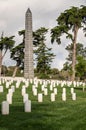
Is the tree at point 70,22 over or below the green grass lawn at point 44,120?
over

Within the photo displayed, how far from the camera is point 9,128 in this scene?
1282cm

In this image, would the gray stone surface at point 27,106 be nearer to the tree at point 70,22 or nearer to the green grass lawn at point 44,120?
the green grass lawn at point 44,120

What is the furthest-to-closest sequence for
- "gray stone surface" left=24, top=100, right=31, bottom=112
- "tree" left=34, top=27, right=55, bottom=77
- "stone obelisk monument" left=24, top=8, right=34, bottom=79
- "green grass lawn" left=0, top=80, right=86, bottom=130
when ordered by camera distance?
1. "tree" left=34, top=27, right=55, bottom=77
2. "stone obelisk monument" left=24, top=8, right=34, bottom=79
3. "gray stone surface" left=24, top=100, right=31, bottom=112
4. "green grass lawn" left=0, top=80, right=86, bottom=130

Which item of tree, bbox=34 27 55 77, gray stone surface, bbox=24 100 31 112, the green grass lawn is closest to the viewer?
the green grass lawn

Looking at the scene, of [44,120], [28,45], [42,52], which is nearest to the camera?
[44,120]

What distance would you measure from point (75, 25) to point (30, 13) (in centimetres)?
1140

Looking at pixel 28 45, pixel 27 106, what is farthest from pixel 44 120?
pixel 28 45

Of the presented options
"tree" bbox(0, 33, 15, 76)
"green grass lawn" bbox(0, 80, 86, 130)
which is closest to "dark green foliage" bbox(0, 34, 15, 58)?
"tree" bbox(0, 33, 15, 76)

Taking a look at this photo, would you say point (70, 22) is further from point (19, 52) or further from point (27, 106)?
point (27, 106)

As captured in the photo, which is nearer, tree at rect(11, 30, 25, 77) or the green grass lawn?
the green grass lawn

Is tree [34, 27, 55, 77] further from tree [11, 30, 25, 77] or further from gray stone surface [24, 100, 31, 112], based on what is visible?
gray stone surface [24, 100, 31, 112]

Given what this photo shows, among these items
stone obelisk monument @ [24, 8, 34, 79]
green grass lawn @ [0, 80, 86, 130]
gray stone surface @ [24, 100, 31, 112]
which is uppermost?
stone obelisk monument @ [24, 8, 34, 79]

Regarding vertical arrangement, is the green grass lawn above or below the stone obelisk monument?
below

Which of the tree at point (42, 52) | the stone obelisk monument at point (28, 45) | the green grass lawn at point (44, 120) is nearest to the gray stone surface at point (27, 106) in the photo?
the green grass lawn at point (44, 120)
